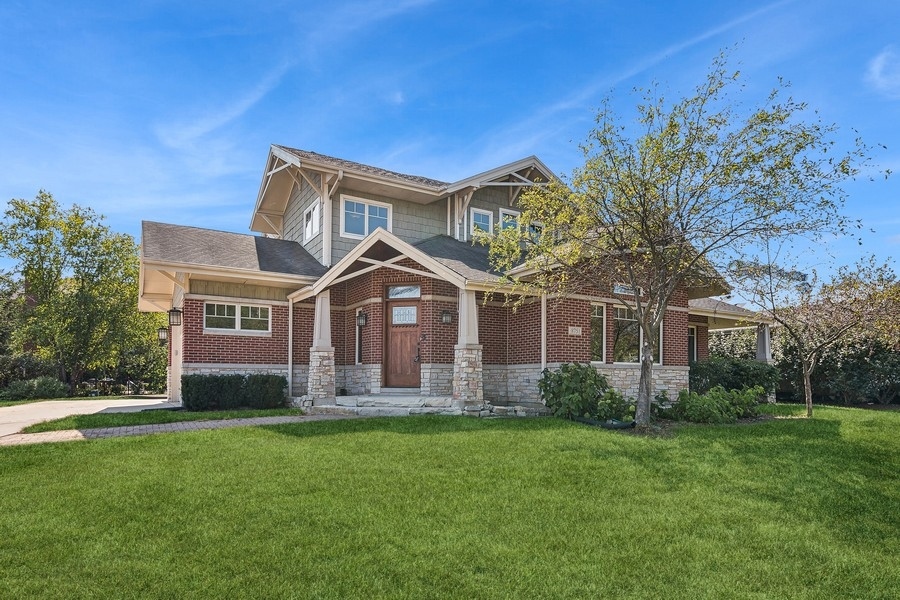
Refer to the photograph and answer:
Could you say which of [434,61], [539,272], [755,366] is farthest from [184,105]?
[755,366]

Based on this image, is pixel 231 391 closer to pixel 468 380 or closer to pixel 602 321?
pixel 468 380

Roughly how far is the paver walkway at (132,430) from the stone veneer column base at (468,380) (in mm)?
2197

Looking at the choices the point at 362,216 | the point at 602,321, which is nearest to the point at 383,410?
the point at 602,321

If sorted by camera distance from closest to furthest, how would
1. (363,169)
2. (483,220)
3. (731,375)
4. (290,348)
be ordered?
(290,348)
(363,169)
(731,375)
(483,220)

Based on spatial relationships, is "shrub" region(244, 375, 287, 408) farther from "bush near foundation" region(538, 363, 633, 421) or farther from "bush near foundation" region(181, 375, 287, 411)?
"bush near foundation" region(538, 363, 633, 421)

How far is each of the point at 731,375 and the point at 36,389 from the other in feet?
76.8

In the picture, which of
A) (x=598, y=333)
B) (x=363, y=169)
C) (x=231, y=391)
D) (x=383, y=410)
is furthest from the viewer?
(x=363, y=169)

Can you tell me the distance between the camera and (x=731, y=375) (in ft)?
58.4

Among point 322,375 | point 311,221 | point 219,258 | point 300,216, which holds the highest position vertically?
point 300,216

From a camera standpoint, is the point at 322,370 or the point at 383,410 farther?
the point at 322,370

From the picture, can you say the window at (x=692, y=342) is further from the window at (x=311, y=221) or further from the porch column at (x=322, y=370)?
the window at (x=311, y=221)

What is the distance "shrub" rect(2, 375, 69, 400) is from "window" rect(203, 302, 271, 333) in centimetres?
1142

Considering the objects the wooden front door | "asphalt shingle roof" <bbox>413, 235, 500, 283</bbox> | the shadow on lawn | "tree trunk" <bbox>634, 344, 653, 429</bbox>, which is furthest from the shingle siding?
"tree trunk" <bbox>634, 344, 653, 429</bbox>

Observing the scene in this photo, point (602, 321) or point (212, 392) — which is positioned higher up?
point (602, 321)
